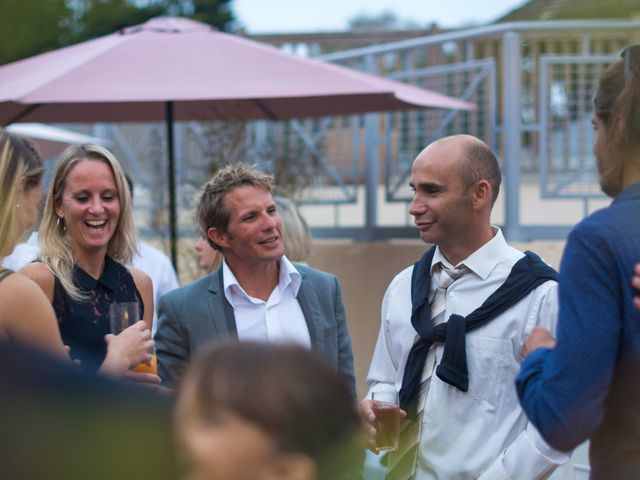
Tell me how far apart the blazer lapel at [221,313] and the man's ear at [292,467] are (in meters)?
1.85

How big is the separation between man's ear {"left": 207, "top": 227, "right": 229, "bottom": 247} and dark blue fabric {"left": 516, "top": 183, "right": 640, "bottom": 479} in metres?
1.57

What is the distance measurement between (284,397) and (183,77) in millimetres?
4163

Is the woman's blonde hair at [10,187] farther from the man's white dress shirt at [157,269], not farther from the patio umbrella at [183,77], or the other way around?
the patio umbrella at [183,77]

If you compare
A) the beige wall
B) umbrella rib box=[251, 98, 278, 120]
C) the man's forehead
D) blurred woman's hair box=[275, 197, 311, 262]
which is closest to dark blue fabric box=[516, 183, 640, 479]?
the man's forehead

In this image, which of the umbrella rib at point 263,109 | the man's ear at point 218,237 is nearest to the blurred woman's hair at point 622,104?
the man's ear at point 218,237

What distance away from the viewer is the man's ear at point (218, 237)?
3281 mm

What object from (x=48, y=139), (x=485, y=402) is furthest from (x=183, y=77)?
(x=48, y=139)

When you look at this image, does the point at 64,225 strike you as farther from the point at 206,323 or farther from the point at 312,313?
the point at 312,313

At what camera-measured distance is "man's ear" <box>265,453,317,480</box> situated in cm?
113

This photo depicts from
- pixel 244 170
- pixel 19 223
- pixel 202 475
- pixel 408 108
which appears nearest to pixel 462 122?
pixel 408 108

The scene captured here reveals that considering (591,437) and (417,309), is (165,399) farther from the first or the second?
(417,309)

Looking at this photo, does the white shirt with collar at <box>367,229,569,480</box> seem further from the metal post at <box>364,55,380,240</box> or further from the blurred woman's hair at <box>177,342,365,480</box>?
the metal post at <box>364,55,380,240</box>

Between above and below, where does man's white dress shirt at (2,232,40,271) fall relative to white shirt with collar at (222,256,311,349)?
above

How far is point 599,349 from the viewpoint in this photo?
1819 mm
